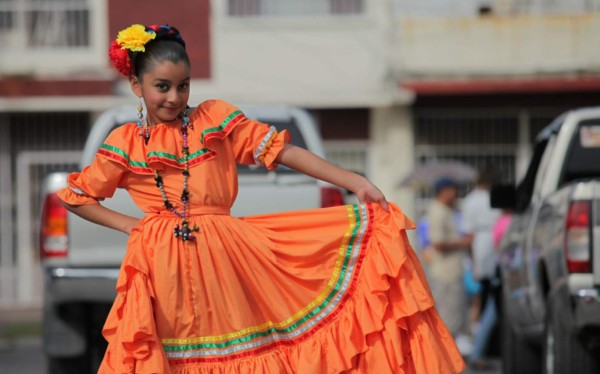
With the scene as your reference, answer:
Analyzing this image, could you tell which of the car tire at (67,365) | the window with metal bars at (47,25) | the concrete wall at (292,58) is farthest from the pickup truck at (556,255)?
the window with metal bars at (47,25)

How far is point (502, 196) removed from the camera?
9844 mm

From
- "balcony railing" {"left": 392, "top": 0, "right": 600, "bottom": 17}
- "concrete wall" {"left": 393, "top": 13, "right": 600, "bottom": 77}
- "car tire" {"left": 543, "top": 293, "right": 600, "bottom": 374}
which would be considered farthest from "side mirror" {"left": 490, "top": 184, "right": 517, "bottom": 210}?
"balcony railing" {"left": 392, "top": 0, "right": 600, "bottom": 17}

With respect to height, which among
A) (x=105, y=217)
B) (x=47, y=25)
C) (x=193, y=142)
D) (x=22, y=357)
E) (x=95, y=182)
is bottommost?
(x=22, y=357)

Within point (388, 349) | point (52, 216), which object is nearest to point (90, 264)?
point (52, 216)

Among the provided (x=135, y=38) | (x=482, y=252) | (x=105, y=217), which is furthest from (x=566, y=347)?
(x=482, y=252)

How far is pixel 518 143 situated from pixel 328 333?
18840 mm

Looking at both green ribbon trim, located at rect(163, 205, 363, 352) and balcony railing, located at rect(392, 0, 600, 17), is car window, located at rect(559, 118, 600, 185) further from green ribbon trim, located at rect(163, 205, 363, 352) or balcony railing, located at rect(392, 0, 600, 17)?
balcony railing, located at rect(392, 0, 600, 17)

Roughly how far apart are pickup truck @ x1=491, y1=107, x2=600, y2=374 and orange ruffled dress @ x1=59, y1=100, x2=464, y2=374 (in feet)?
6.31

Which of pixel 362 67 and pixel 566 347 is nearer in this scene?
pixel 566 347

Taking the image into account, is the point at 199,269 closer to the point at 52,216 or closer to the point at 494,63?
the point at 52,216

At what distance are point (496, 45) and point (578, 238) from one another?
16492mm

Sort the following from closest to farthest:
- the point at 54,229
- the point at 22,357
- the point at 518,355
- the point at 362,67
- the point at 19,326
→ the point at 54,229 < the point at 518,355 < the point at 22,357 < the point at 19,326 < the point at 362,67

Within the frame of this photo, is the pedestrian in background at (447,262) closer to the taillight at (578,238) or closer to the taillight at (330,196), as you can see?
the taillight at (330,196)

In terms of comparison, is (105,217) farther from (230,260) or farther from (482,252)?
(482,252)
